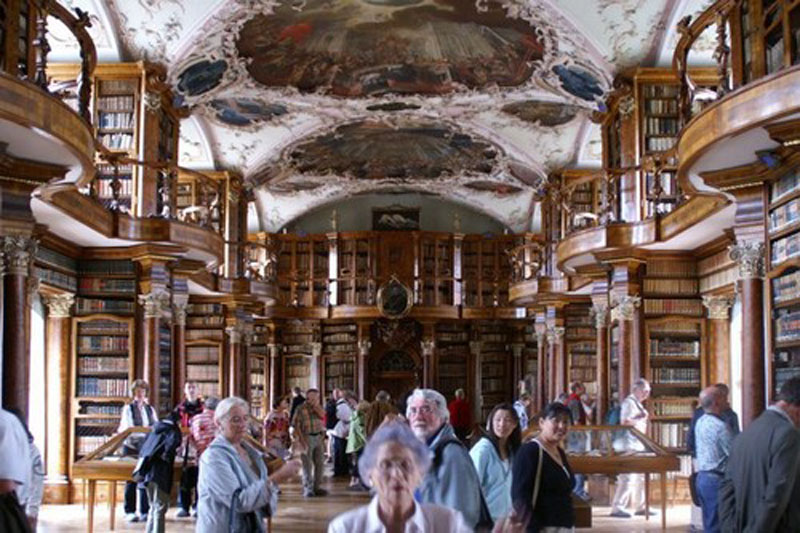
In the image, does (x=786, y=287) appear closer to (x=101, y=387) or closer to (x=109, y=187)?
(x=109, y=187)

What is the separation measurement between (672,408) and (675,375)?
0.44 m

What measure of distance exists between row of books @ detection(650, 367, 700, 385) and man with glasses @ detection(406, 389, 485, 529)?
989cm

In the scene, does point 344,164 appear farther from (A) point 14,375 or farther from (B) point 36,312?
(A) point 14,375

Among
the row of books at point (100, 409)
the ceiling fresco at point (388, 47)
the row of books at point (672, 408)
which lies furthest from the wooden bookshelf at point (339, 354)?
the row of books at point (672, 408)

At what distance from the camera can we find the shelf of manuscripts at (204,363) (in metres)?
20.9

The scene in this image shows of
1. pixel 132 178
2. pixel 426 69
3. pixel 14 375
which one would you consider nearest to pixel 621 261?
pixel 426 69

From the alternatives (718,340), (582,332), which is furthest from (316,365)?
(718,340)

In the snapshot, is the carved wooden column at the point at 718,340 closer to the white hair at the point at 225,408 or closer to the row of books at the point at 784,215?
Answer: the row of books at the point at 784,215

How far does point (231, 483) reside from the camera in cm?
496

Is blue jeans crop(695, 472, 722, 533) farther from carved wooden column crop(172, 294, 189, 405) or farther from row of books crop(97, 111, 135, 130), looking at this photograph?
carved wooden column crop(172, 294, 189, 405)

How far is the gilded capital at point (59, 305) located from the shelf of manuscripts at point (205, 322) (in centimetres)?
667

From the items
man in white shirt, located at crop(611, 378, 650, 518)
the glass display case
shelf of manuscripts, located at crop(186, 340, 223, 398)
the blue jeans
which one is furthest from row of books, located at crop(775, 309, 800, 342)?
shelf of manuscripts, located at crop(186, 340, 223, 398)

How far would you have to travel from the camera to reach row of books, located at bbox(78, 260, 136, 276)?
14219 mm

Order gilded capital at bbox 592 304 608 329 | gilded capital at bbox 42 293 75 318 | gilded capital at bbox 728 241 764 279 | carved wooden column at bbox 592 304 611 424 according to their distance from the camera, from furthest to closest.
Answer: gilded capital at bbox 592 304 608 329 < carved wooden column at bbox 592 304 611 424 < gilded capital at bbox 42 293 75 318 < gilded capital at bbox 728 241 764 279
